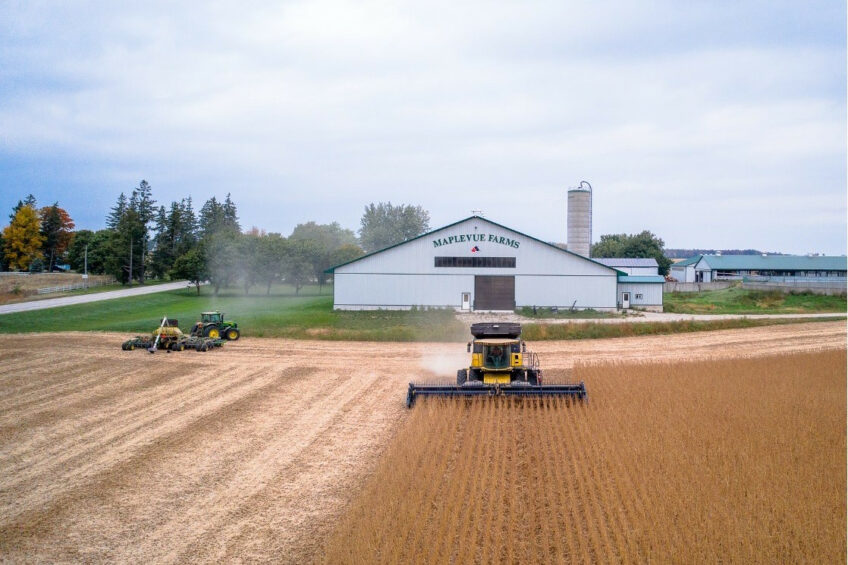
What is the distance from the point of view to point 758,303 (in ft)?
187

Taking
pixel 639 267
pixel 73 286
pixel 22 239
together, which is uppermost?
pixel 22 239

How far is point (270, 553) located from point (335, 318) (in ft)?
116

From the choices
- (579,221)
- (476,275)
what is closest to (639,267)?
(579,221)

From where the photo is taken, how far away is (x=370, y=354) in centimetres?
3291

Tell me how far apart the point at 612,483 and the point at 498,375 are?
8066 mm

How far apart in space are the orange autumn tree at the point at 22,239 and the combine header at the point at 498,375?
348ft

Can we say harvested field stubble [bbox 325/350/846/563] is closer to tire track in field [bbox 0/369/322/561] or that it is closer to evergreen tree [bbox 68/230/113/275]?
tire track in field [bbox 0/369/322/561]

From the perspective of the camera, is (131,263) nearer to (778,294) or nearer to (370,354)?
(370,354)

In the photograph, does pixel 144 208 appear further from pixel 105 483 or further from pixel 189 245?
pixel 105 483

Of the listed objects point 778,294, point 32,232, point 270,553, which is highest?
point 32,232

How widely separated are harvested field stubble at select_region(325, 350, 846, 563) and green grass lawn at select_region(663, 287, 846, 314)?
115 feet

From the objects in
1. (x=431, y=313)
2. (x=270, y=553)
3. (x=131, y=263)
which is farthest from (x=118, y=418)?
(x=131, y=263)

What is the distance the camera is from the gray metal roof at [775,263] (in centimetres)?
8656

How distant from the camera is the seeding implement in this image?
3306 cm
